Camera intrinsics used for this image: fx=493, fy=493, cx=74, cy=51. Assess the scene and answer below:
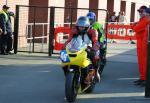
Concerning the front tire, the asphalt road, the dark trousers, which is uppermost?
the dark trousers

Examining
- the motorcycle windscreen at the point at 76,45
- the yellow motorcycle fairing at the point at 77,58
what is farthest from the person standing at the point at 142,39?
the yellow motorcycle fairing at the point at 77,58

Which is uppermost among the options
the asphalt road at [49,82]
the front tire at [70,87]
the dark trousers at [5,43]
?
the dark trousers at [5,43]

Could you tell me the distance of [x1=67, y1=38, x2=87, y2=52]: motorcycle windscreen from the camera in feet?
30.8

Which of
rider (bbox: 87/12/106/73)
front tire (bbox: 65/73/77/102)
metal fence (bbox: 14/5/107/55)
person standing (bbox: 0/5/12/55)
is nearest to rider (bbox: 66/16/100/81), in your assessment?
rider (bbox: 87/12/106/73)

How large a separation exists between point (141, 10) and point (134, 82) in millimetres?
1815

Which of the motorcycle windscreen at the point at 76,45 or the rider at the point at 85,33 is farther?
the rider at the point at 85,33

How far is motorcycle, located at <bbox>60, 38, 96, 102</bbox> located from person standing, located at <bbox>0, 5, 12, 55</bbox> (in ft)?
25.6

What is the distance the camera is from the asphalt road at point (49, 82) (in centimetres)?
980

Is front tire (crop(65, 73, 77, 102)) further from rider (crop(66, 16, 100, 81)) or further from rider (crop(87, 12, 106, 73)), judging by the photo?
rider (crop(87, 12, 106, 73))

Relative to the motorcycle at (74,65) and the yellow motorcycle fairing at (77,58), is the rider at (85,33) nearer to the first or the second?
the motorcycle at (74,65)

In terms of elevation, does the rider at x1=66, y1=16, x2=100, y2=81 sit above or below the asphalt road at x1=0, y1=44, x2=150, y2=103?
above

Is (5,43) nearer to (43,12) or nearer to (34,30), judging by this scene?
(34,30)

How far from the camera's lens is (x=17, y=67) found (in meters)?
14.4

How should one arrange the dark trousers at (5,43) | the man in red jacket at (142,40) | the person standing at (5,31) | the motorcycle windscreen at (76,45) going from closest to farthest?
the motorcycle windscreen at (76,45) → the man in red jacket at (142,40) → the person standing at (5,31) → the dark trousers at (5,43)
